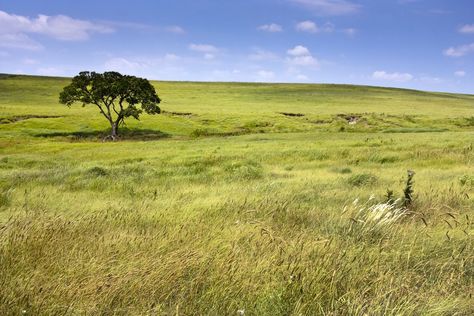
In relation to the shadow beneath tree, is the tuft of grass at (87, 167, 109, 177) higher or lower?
higher

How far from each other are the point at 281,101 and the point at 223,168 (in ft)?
321

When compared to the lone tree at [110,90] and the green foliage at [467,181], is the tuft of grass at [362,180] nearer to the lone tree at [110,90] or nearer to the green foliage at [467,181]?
the green foliage at [467,181]

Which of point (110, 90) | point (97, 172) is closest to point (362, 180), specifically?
point (97, 172)

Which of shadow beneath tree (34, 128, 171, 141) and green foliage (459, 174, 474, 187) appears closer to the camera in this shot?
green foliage (459, 174, 474, 187)

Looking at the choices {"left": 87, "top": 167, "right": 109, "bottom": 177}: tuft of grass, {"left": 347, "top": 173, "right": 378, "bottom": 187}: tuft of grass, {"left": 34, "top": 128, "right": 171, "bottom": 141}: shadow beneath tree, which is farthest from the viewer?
{"left": 34, "top": 128, "right": 171, "bottom": 141}: shadow beneath tree

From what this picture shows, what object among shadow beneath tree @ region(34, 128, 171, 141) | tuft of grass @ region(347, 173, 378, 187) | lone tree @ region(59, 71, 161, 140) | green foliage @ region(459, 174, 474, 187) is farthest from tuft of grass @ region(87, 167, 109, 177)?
lone tree @ region(59, 71, 161, 140)

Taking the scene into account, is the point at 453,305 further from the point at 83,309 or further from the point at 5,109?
the point at 5,109

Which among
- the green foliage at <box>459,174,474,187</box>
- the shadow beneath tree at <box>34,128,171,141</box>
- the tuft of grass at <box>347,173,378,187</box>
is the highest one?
the green foliage at <box>459,174,474,187</box>

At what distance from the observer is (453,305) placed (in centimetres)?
378

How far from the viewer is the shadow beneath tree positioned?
5866cm

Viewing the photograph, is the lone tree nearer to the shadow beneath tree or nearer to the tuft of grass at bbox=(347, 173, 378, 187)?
the shadow beneath tree

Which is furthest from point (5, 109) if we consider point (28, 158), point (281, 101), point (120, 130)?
point (281, 101)

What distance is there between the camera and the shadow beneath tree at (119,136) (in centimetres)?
5866

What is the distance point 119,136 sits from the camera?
200 ft
